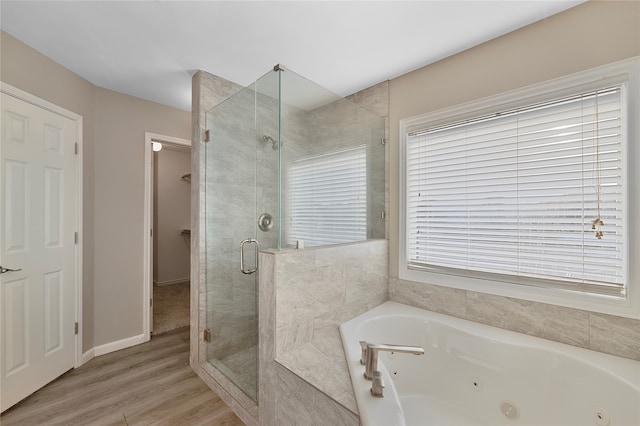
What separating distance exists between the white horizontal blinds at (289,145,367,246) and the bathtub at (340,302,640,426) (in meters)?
0.64

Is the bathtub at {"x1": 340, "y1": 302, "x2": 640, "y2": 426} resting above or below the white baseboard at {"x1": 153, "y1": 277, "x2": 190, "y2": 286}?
above

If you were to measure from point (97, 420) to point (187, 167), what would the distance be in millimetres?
4151

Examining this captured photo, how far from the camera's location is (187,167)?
200 inches

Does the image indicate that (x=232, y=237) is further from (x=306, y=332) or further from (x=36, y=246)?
(x=36, y=246)

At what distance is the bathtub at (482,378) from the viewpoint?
1229mm

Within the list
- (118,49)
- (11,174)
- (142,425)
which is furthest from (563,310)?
(11,174)

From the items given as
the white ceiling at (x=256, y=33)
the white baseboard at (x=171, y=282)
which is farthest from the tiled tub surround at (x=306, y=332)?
the white baseboard at (x=171, y=282)

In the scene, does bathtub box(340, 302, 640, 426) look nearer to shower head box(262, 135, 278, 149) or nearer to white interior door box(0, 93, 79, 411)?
shower head box(262, 135, 278, 149)

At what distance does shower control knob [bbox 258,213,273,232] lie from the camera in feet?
5.58

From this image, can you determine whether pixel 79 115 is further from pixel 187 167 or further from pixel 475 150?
pixel 475 150

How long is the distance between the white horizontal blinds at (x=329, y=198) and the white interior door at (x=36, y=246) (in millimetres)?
1916

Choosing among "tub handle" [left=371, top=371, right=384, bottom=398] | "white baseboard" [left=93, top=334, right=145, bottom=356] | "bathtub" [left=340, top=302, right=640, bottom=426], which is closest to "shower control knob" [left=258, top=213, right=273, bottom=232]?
"bathtub" [left=340, top=302, right=640, bottom=426]

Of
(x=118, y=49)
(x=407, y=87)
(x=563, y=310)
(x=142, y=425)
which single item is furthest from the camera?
(x=407, y=87)

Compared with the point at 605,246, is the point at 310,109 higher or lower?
higher
